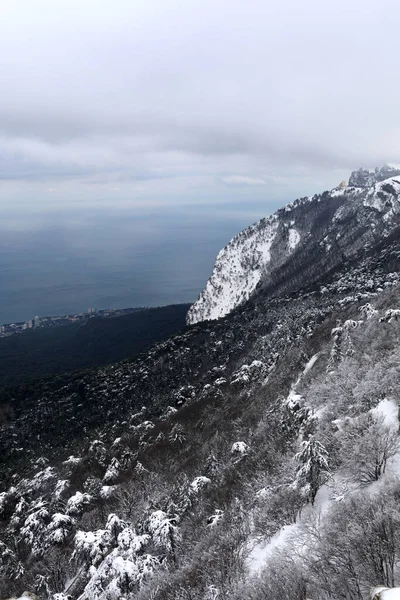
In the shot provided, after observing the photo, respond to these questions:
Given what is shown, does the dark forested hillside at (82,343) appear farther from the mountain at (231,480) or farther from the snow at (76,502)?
the snow at (76,502)

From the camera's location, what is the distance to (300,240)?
514 feet

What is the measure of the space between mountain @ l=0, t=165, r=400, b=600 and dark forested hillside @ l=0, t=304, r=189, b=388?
63.6 meters

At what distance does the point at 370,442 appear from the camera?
536 inches

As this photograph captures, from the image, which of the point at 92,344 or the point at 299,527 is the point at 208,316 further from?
the point at 299,527

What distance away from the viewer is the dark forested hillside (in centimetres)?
12662

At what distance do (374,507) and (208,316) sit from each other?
14340 centimetres

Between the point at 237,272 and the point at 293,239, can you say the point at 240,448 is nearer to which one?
the point at 237,272

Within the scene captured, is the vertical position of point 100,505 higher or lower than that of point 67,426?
higher

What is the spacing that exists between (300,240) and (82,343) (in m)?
108

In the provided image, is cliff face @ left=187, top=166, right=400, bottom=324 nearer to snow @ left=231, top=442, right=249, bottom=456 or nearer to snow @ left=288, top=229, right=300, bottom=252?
snow @ left=288, top=229, right=300, bottom=252

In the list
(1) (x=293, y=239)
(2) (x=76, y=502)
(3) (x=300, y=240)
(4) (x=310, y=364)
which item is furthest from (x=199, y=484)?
(1) (x=293, y=239)

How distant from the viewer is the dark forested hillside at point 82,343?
127 m

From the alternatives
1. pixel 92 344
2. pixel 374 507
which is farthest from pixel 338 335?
pixel 92 344

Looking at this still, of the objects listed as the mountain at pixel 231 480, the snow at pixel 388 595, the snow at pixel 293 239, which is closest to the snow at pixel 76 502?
the mountain at pixel 231 480
